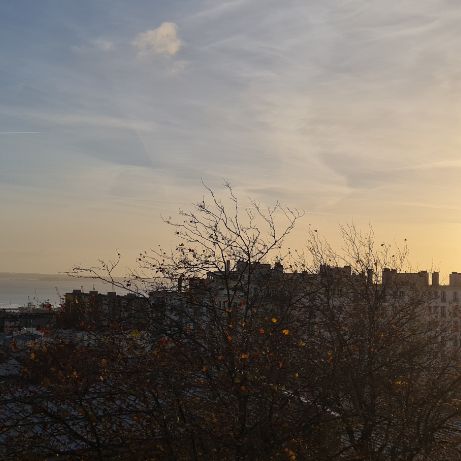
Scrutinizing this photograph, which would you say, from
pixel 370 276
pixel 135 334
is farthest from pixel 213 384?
pixel 370 276

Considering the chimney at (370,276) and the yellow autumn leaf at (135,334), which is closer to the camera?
the yellow autumn leaf at (135,334)

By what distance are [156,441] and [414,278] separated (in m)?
14.7

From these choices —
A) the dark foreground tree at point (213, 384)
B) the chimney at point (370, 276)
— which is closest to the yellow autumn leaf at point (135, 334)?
the dark foreground tree at point (213, 384)

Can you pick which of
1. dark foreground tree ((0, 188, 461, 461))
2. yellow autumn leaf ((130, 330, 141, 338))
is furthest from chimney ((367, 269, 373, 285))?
yellow autumn leaf ((130, 330, 141, 338))

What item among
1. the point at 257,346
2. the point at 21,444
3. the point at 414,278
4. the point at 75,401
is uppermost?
the point at 414,278

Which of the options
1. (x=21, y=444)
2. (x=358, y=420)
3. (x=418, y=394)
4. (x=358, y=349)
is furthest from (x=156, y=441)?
(x=418, y=394)

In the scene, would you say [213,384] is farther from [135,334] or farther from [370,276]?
[370,276]

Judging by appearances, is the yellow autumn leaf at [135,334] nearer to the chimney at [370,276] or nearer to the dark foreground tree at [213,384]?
the dark foreground tree at [213,384]

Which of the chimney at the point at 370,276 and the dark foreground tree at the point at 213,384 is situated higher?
the chimney at the point at 370,276

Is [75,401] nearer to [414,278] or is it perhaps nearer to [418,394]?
[418,394]

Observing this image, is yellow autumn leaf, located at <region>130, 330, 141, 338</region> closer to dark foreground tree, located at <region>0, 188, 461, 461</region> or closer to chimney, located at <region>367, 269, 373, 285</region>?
dark foreground tree, located at <region>0, 188, 461, 461</region>

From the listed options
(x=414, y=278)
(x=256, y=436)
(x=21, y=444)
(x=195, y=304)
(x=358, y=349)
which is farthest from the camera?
(x=414, y=278)

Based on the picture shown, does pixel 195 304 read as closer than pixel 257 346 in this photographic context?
No

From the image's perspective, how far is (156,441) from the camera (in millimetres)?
10414
